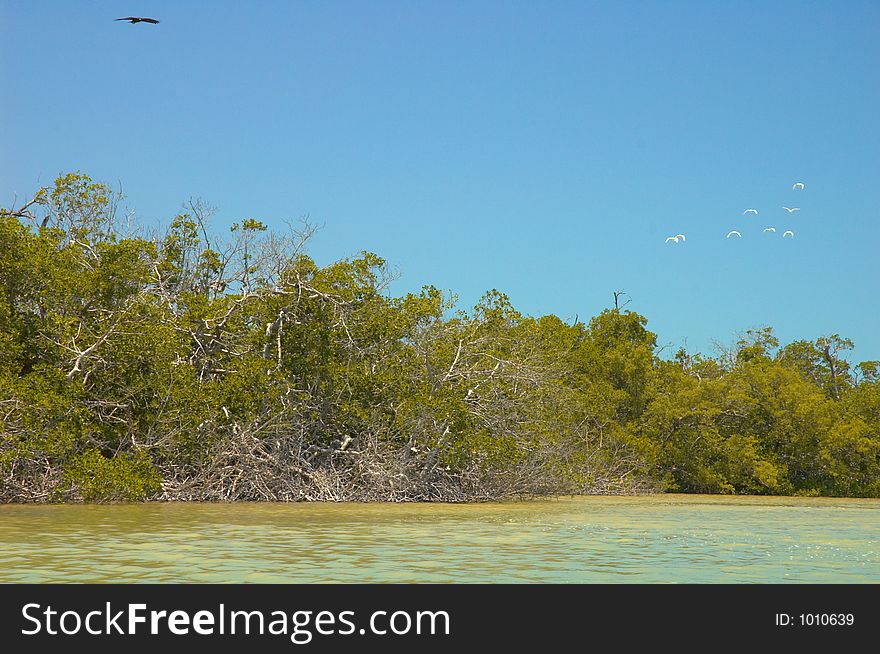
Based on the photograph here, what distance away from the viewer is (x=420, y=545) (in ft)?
41.3

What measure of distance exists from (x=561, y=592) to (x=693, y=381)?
26355 millimetres

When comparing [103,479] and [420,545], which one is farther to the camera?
[103,479]

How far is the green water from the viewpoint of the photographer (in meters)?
9.78

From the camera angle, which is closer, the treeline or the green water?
the green water

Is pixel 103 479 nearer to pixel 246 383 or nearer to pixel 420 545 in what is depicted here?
pixel 246 383

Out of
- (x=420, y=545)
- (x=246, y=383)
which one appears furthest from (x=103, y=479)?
(x=420, y=545)

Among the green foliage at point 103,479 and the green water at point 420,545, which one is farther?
the green foliage at point 103,479

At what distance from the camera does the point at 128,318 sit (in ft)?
67.5

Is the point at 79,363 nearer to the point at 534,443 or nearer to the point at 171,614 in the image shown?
the point at 534,443

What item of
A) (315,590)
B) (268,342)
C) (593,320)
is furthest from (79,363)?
(593,320)

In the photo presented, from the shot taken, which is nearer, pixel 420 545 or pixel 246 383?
pixel 420 545

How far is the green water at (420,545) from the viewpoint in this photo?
9781 millimetres

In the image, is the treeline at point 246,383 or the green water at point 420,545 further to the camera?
the treeline at point 246,383

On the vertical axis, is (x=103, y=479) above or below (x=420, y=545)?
above
